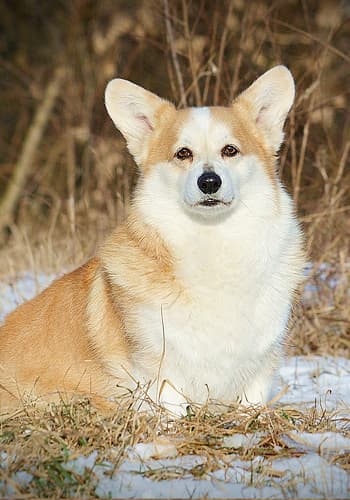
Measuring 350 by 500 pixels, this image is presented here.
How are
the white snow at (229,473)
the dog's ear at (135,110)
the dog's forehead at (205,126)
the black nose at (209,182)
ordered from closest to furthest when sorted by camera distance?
1. the white snow at (229,473)
2. the black nose at (209,182)
3. the dog's forehead at (205,126)
4. the dog's ear at (135,110)

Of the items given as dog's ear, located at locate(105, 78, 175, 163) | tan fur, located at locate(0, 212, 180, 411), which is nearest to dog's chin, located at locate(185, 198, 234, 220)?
tan fur, located at locate(0, 212, 180, 411)

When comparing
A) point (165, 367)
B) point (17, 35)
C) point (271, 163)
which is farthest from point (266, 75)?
Result: point (17, 35)

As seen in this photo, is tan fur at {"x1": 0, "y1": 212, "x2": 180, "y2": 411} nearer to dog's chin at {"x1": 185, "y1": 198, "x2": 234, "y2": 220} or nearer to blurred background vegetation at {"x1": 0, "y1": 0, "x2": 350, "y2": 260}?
dog's chin at {"x1": 185, "y1": 198, "x2": 234, "y2": 220}

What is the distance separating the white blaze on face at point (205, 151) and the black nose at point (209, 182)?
16mm

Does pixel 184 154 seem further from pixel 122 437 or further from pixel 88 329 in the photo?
pixel 122 437

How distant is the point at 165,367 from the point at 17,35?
10.6 m

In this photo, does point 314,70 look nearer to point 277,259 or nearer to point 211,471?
point 277,259

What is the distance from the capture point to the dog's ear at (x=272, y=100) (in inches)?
157

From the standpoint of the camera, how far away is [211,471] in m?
2.70

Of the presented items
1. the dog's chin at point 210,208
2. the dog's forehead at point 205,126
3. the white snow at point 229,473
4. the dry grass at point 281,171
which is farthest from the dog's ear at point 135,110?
the white snow at point 229,473

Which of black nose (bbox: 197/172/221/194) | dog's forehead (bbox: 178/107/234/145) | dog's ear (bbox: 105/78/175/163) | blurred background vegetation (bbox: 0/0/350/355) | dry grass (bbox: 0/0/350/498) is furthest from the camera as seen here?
blurred background vegetation (bbox: 0/0/350/355)

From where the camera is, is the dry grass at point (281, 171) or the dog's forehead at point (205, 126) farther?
the dog's forehead at point (205, 126)

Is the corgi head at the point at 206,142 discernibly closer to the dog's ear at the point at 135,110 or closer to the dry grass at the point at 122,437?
the dog's ear at the point at 135,110

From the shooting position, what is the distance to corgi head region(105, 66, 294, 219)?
11.7 feet
